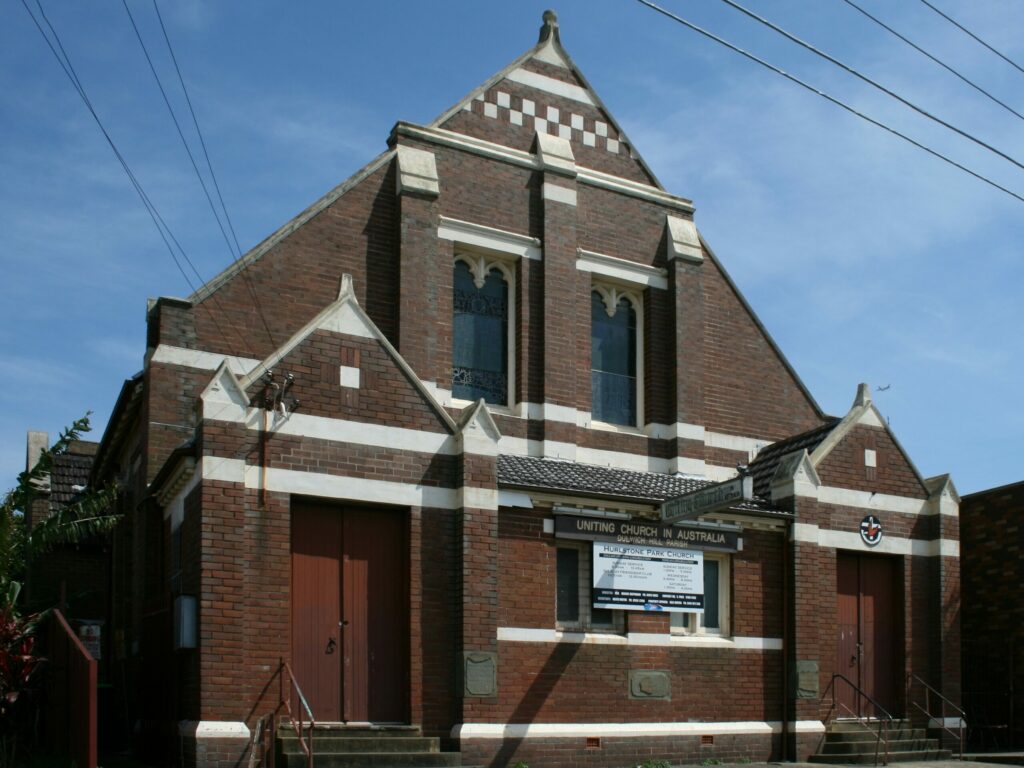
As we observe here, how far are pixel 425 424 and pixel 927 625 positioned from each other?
10.4 meters

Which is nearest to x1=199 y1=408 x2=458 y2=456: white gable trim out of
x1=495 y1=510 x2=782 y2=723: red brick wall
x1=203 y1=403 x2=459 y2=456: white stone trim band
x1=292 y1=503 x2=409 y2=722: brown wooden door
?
x1=203 y1=403 x2=459 y2=456: white stone trim band

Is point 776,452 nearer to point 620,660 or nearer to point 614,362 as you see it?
point 614,362

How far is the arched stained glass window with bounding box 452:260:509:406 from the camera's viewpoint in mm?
22906

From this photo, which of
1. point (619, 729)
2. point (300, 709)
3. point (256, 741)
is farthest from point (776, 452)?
point (256, 741)

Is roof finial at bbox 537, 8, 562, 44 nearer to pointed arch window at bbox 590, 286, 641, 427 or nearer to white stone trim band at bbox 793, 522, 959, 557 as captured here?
pointed arch window at bbox 590, 286, 641, 427

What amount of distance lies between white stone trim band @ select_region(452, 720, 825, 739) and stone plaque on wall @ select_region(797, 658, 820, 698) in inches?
17.5

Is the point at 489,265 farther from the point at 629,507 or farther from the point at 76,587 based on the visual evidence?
the point at 76,587

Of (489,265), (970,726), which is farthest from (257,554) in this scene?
(970,726)

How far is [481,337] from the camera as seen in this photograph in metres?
23.2

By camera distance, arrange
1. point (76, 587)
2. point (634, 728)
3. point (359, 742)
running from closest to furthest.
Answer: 1. point (359, 742)
2. point (634, 728)
3. point (76, 587)

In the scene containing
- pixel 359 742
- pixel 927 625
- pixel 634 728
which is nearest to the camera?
pixel 359 742

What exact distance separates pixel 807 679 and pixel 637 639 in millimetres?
3282

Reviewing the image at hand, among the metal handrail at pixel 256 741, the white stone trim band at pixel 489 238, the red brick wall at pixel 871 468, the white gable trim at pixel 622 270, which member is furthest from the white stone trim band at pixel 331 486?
the red brick wall at pixel 871 468

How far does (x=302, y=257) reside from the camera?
21641mm
